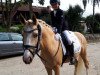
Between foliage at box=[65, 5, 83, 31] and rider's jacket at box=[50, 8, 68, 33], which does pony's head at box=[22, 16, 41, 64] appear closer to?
rider's jacket at box=[50, 8, 68, 33]

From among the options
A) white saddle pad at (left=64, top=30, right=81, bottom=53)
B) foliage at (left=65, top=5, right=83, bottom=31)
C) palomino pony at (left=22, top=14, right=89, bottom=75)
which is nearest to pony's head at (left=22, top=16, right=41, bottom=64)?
palomino pony at (left=22, top=14, right=89, bottom=75)

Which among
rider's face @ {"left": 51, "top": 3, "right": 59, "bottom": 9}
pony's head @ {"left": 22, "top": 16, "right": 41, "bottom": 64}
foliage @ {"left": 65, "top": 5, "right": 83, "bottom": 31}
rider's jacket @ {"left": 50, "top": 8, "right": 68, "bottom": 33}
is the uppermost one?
rider's face @ {"left": 51, "top": 3, "right": 59, "bottom": 9}

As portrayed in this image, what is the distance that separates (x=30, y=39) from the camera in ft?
20.1

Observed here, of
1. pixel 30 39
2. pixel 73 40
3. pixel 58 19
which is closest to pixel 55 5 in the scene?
pixel 58 19

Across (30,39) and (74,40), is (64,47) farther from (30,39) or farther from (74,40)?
(30,39)

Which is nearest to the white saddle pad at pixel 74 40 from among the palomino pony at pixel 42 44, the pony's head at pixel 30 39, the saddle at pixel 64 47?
the saddle at pixel 64 47

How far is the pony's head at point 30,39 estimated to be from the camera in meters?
6.08

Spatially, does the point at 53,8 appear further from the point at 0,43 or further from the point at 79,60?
the point at 0,43

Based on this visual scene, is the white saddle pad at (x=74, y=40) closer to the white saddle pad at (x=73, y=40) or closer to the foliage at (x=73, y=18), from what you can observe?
the white saddle pad at (x=73, y=40)

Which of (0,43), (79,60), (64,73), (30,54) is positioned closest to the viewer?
(30,54)

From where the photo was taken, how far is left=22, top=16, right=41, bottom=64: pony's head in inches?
239

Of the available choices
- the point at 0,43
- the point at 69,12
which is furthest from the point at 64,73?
the point at 69,12

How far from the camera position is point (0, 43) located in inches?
727

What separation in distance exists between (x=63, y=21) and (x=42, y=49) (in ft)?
4.02
